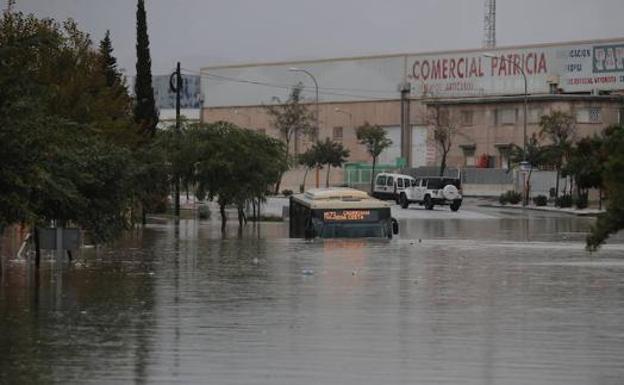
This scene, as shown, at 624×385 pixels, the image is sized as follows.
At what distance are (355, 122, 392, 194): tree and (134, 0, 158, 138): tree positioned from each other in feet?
148

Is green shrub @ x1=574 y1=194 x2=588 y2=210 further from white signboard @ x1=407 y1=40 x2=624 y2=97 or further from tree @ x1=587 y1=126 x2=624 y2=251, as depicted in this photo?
tree @ x1=587 y1=126 x2=624 y2=251

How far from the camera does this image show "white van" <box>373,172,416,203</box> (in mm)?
96562

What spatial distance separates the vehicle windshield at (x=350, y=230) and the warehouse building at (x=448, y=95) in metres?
56.9

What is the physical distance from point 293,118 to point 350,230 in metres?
81.2

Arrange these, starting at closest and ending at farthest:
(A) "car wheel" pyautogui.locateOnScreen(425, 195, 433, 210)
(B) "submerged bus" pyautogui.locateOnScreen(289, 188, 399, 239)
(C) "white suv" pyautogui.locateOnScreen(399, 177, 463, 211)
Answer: (B) "submerged bus" pyautogui.locateOnScreen(289, 188, 399, 239)
(C) "white suv" pyautogui.locateOnScreen(399, 177, 463, 211)
(A) "car wheel" pyautogui.locateOnScreen(425, 195, 433, 210)

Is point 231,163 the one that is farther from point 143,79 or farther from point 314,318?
point 314,318

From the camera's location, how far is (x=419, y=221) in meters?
68.6

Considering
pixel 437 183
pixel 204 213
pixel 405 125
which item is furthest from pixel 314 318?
pixel 405 125

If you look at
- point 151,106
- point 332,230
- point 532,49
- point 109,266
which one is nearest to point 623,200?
point 109,266

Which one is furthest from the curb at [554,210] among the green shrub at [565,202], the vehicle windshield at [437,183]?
the vehicle windshield at [437,183]

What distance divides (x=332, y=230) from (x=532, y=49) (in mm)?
74830

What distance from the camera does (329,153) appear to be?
413 feet

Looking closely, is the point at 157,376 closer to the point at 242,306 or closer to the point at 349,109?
the point at 242,306

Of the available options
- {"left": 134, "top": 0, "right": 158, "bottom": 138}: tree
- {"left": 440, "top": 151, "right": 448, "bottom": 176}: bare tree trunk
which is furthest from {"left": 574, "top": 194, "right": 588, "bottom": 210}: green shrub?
{"left": 134, "top": 0, "right": 158, "bottom": 138}: tree
